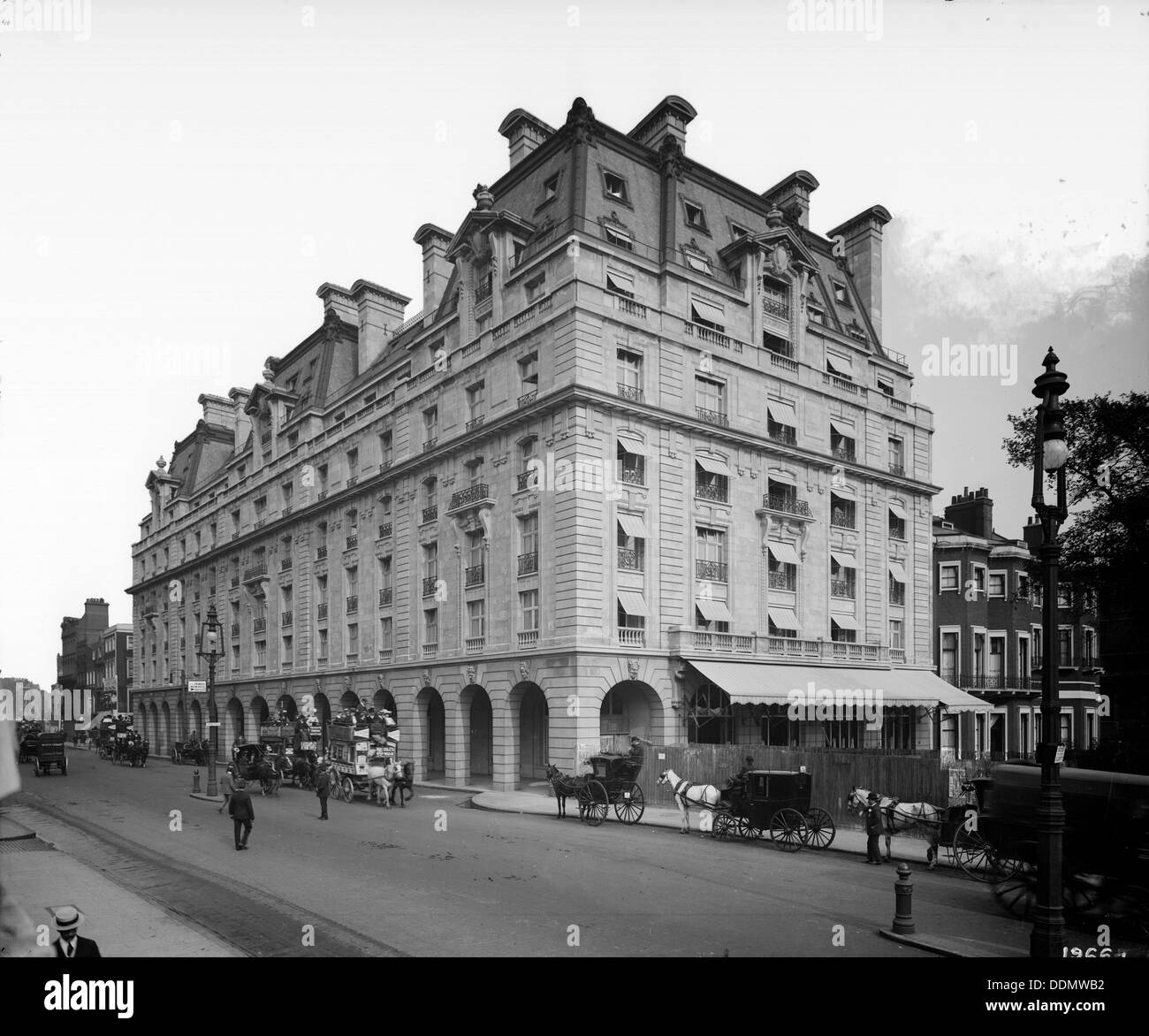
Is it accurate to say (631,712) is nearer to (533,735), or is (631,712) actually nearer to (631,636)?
(631,636)

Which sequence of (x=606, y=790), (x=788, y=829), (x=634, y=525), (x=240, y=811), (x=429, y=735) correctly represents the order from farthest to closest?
(x=429, y=735) → (x=634, y=525) → (x=606, y=790) → (x=788, y=829) → (x=240, y=811)

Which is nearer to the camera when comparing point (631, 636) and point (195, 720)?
point (631, 636)

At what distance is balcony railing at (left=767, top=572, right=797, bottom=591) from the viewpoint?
1479 inches

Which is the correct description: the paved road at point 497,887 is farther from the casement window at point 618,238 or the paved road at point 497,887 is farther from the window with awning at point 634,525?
the casement window at point 618,238

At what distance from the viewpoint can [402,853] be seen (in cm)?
1777

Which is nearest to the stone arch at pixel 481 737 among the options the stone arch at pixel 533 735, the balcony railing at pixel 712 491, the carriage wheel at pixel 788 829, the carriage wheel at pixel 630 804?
the stone arch at pixel 533 735

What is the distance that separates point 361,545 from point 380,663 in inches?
254

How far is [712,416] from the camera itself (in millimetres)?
36125

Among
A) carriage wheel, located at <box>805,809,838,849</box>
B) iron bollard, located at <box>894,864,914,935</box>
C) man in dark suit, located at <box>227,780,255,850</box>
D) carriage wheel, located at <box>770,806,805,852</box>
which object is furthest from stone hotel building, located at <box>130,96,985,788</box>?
iron bollard, located at <box>894,864,914,935</box>

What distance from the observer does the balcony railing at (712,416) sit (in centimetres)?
3562

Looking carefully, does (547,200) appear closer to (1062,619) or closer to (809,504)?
(809,504)

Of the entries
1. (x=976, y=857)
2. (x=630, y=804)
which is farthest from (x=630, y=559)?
(x=976, y=857)

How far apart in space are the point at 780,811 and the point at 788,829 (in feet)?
1.26
